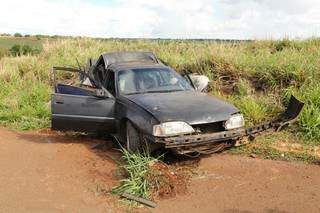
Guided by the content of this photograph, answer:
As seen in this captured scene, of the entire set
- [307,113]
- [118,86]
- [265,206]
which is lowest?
[265,206]

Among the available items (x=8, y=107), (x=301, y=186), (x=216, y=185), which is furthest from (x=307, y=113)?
(x=8, y=107)

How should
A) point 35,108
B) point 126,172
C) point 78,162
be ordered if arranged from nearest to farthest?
point 126,172, point 78,162, point 35,108

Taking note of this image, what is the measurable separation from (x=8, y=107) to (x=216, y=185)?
787 centimetres

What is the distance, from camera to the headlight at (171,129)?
6371 mm

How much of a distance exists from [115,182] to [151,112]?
113cm

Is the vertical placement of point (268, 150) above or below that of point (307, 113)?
below

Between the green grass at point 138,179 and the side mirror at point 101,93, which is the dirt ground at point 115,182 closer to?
the green grass at point 138,179

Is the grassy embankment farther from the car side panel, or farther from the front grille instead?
the car side panel

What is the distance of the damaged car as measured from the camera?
6.46 m

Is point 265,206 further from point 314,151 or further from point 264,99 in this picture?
point 264,99

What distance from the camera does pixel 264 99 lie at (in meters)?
9.60

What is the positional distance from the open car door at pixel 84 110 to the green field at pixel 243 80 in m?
2.44

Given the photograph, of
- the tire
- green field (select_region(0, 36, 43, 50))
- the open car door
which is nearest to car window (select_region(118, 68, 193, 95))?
the open car door

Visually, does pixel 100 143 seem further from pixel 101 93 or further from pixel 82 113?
pixel 101 93
